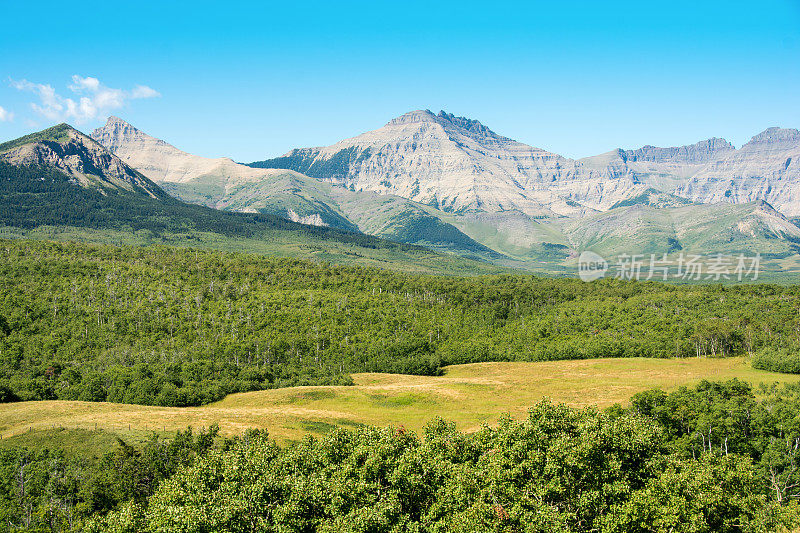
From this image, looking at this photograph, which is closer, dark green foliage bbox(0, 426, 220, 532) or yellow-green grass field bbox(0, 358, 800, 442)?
dark green foliage bbox(0, 426, 220, 532)

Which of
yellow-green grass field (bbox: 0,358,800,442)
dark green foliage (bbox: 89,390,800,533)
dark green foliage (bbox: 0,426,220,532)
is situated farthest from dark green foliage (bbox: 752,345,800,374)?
dark green foliage (bbox: 0,426,220,532)

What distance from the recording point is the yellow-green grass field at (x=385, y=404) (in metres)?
134

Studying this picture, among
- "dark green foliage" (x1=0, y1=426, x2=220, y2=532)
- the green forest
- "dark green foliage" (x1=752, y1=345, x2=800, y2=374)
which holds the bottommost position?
"dark green foliage" (x1=0, y1=426, x2=220, y2=532)

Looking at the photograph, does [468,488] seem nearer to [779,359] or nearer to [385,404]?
[385,404]

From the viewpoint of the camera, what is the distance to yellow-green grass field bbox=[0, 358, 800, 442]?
134m

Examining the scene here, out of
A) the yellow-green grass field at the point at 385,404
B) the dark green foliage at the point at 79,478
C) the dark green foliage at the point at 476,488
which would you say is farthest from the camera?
the yellow-green grass field at the point at 385,404

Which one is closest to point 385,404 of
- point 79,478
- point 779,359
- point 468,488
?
point 79,478

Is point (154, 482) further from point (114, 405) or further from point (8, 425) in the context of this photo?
point (114, 405)

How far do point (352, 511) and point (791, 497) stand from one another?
243 feet

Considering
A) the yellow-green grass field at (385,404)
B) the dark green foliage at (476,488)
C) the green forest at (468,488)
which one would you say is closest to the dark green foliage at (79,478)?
the green forest at (468,488)

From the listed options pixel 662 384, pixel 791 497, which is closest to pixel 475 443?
pixel 791 497

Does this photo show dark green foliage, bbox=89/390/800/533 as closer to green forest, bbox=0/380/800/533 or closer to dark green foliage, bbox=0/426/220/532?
green forest, bbox=0/380/800/533

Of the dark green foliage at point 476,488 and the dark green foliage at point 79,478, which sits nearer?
the dark green foliage at point 476,488

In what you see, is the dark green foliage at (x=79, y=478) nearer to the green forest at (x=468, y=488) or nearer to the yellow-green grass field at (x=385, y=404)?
the green forest at (x=468, y=488)
